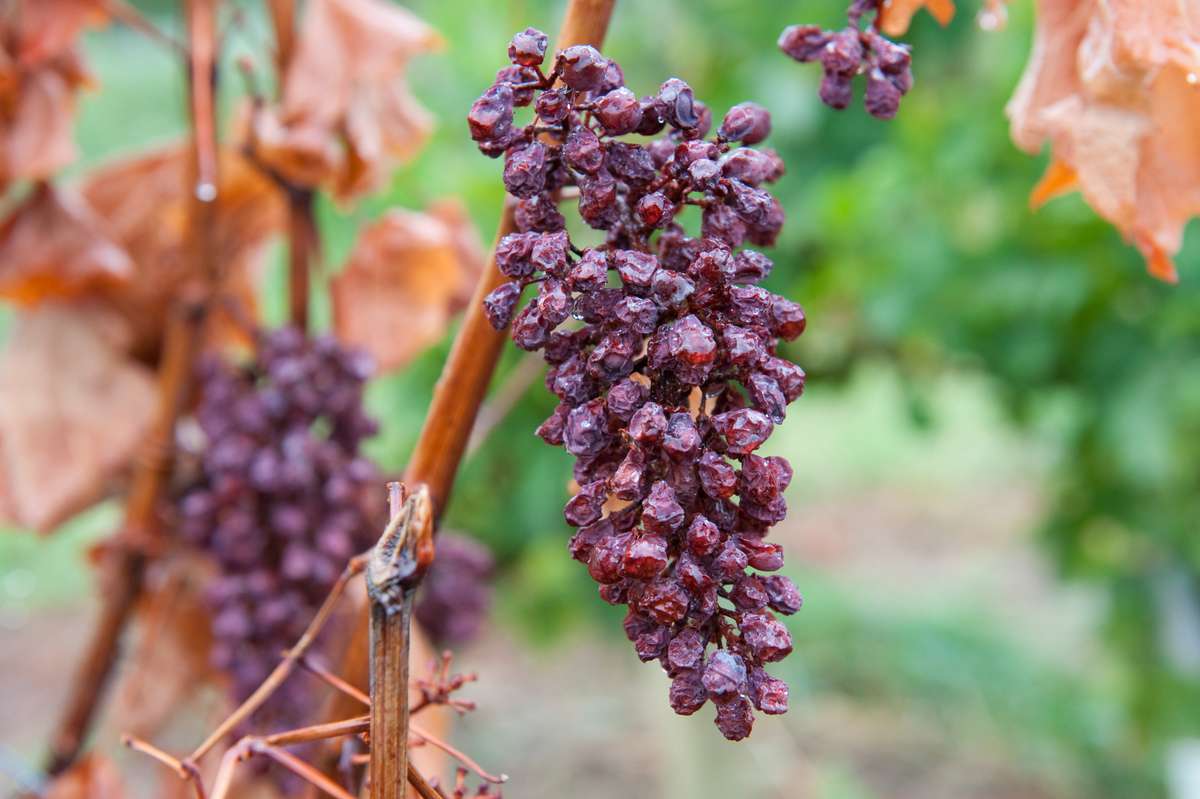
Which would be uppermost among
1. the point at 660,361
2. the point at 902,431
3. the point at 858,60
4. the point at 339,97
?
the point at 902,431

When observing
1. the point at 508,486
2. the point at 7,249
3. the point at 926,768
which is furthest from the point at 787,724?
the point at 7,249

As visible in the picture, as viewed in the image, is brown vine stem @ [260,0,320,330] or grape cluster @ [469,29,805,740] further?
brown vine stem @ [260,0,320,330]

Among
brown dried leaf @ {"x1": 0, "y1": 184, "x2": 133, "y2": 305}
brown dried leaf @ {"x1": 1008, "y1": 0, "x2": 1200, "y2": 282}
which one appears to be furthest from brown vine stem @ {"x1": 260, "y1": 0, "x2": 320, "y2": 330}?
brown dried leaf @ {"x1": 1008, "y1": 0, "x2": 1200, "y2": 282}

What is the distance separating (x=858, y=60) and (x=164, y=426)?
41 cm

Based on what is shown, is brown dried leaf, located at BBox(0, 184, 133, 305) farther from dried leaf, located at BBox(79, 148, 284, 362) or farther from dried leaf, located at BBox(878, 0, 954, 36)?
dried leaf, located at BBox(878, 0, 954, 36)

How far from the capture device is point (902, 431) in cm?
162

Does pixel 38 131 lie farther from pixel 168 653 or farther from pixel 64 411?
pixel 168 653

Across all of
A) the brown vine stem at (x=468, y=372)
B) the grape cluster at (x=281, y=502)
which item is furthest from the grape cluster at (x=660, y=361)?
the grape cluster at (x=281, y=502)

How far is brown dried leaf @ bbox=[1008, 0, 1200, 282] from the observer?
30 cm

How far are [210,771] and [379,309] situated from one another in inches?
11.4

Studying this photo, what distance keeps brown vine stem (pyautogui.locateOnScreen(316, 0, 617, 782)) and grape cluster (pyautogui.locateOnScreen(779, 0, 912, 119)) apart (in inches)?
2.5

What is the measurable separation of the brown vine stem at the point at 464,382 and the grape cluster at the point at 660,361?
0.10 ft

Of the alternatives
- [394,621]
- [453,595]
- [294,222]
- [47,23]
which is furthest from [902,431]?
[394,621]

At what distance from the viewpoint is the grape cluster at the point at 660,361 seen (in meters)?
0.20
